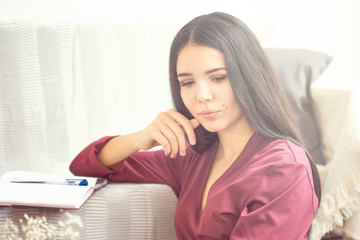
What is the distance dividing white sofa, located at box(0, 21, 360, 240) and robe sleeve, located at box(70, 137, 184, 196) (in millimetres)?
427

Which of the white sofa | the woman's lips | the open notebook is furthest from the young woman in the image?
the white sofa

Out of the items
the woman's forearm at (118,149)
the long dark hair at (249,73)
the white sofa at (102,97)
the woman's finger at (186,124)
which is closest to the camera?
the long dark hair at (249,73)

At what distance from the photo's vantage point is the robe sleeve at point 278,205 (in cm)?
79

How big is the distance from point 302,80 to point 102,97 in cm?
84

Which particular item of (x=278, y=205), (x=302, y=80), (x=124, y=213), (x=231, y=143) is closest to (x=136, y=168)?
(x=124, y=213)

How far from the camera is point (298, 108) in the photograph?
1707 mm

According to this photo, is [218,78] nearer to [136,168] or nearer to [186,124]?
[186,124]

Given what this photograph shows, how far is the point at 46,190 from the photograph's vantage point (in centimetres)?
102

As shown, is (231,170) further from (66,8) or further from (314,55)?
(66,8)

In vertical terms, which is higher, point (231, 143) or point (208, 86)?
point (208, 86)

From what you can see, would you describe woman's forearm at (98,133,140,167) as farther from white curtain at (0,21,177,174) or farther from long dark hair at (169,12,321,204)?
white curtain at (0,21,177,174)

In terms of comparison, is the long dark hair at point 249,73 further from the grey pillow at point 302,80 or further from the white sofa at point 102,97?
the grey pillow at point 302,80

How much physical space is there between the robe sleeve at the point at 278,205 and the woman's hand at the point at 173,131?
0.26 m

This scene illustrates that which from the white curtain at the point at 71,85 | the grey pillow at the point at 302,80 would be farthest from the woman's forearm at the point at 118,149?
the grey pillow at the point at 302,80
